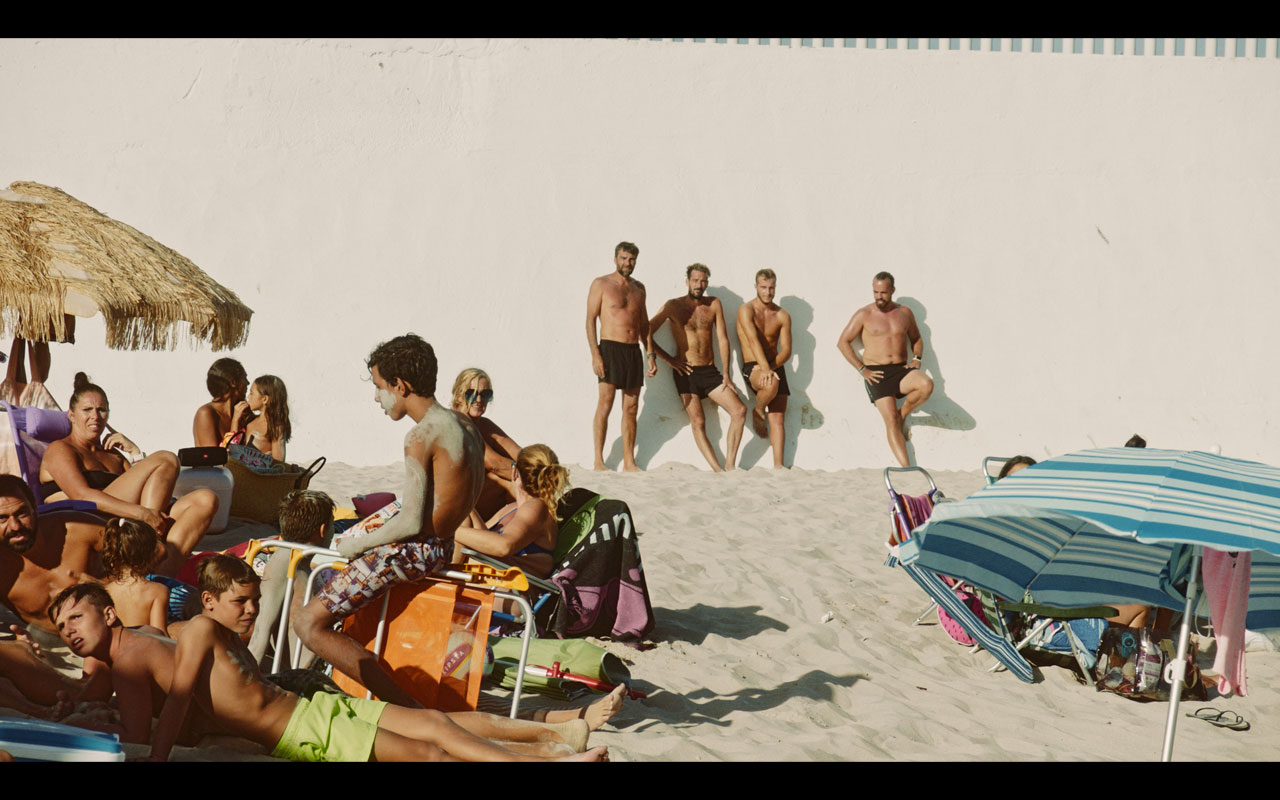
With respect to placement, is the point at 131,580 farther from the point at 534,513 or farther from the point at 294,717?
the point at 534,513

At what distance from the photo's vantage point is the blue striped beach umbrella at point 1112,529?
361cm

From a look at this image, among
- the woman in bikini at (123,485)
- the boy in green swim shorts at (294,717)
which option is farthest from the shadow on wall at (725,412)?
the boy in green swim shorts at (294,717)

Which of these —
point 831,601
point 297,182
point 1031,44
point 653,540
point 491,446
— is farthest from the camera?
point 1031,44

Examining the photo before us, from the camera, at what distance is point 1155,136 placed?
12.0 m

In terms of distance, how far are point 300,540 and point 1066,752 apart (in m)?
3.05

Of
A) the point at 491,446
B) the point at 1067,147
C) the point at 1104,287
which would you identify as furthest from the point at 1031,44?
the point at 491,446

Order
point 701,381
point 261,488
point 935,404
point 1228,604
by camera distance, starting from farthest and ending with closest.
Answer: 1. point 935,404
2. point 701,381
3. point 261,488
4. point 1228,604

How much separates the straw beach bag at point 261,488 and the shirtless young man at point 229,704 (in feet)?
9.33

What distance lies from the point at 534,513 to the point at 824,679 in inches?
59.8

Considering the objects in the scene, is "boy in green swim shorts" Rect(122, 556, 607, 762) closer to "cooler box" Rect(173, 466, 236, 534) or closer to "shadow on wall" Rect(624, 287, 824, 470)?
"cooler box" Rect(173, 466, 236, 534)

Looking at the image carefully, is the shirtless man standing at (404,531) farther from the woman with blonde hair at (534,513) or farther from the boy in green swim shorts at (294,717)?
the woman with blonde hair at (534,513)

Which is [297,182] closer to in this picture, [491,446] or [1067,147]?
[491,446]

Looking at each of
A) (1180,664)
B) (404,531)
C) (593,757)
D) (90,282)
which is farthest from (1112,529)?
(90,282)

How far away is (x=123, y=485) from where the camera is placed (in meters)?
5.67
